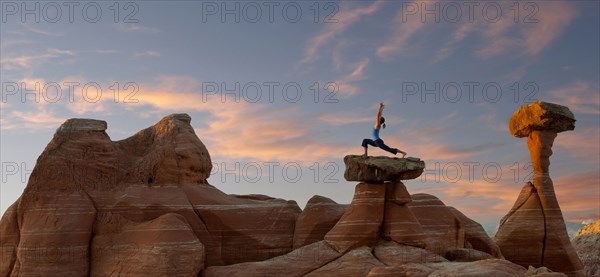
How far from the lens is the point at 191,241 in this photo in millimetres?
23703

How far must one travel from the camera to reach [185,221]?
2495cm

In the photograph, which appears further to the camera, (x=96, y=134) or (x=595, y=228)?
(x=595, y=228)

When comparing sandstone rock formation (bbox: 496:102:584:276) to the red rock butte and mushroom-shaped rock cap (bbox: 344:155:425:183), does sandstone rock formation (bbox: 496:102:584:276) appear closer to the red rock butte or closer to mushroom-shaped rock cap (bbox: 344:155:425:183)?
the red rock butte

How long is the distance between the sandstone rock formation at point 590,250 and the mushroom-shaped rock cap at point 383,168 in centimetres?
2237

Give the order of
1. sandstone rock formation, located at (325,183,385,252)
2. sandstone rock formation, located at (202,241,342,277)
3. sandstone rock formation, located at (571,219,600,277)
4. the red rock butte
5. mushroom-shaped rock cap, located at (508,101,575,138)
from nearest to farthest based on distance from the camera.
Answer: sandstone rock formation, located at (202,241,342,277), the red rock butte, sandstone rock formation, located at (325,183,385,252), mushroom-shaped rock cap, located at (508,101,575,138), sandstone rock formation, located at (571,219,600,277)

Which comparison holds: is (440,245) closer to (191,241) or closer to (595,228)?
(191,241)

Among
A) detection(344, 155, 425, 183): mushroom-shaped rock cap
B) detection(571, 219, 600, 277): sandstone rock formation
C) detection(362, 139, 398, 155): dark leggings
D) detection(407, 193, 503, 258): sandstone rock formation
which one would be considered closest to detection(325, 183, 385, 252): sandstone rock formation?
detection(344, 155, 425, 183): mushroom-shaped rock cap

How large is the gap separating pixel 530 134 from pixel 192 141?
17.4 m

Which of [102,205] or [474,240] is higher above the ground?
[102,205]

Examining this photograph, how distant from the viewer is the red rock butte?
930 inches

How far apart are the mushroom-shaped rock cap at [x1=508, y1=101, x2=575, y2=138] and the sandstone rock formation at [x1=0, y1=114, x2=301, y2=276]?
1311cm

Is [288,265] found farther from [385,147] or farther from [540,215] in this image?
[540,215]

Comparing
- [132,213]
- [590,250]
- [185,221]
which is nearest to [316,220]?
[185,221]

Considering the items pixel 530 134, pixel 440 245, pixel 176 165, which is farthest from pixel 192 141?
pixel 530 134
